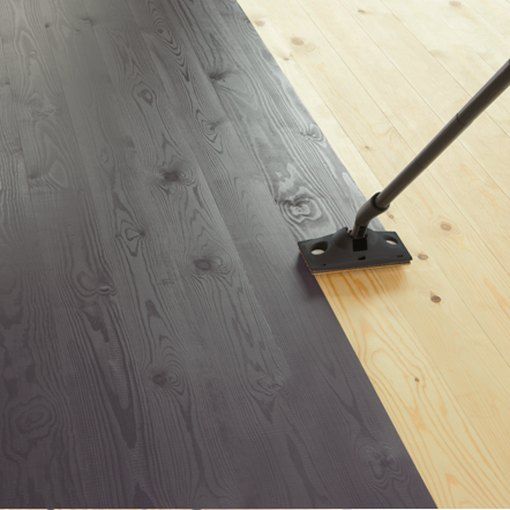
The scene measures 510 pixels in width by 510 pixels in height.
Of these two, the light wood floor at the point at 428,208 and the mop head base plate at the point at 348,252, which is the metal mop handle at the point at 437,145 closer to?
the mop head base plate at the point at 348,252

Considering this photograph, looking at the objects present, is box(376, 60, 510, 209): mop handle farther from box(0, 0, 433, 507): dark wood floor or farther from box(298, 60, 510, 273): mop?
→ box(0, 0, 433, 507): dark wood floor

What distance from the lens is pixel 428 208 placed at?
2.11 m

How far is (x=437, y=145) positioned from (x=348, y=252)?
37 centimetres

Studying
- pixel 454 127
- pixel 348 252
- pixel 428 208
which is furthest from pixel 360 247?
pixel 454 127

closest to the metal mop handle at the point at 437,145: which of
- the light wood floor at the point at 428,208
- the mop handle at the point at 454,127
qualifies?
the mop handle at the point at 454,127

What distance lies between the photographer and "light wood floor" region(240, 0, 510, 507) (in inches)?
64.1

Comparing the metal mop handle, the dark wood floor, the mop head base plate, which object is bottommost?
the dark wood floor

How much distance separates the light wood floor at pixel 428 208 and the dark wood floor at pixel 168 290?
0.07 metres

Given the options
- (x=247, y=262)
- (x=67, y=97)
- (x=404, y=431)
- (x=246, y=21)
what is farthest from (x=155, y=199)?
(x=246, y=21)

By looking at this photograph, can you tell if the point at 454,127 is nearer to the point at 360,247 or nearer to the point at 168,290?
the point at 360,247

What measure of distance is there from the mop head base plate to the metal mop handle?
3cm

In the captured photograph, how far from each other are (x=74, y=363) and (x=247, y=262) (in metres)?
0.46

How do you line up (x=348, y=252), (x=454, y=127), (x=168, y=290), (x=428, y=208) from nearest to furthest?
(x=454, y=127)
(x=168, y=290)
(x=348, y=252)
(x=428, y=208)

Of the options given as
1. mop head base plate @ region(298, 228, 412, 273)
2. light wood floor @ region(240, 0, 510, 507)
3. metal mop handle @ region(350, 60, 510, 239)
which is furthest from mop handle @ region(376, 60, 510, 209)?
light wood floor @ region(240, 0, 510, 507)
